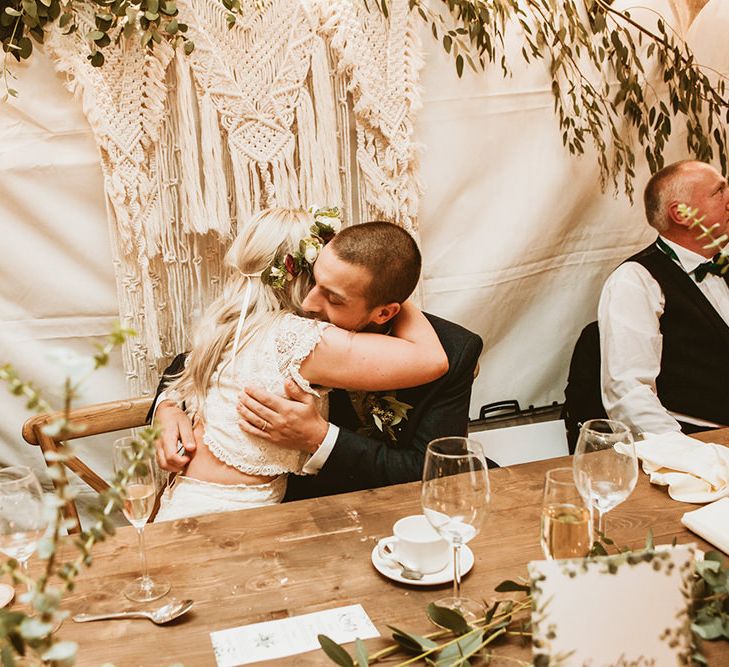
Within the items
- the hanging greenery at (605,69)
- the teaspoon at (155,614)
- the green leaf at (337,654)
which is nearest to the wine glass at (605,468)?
the green leaf at (337,654)

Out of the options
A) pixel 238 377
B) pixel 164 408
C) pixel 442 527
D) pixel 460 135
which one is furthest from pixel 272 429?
pixel 460 135

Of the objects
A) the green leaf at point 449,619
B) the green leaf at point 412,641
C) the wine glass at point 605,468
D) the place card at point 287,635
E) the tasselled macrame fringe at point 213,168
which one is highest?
the tasselled macrame fringe at point 213,168

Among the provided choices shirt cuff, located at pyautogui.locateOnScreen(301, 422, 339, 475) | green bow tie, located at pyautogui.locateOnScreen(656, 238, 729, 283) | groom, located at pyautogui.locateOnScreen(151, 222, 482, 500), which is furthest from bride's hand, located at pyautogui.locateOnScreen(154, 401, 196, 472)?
green bow tie, located at pyautogui.locateOnScreen(656, 238, 729, 283)

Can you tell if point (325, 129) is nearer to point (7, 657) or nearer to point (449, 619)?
point (449, 619)

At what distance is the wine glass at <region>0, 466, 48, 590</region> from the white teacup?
529 millimetres

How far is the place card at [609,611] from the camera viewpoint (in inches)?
30.3

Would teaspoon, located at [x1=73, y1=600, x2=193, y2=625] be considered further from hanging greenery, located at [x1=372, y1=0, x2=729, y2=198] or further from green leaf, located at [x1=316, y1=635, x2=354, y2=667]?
hanging greenery, located at [x1=372, y1=0, x2=729, y2=198]

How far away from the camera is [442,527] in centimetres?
103

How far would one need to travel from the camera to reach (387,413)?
192 centimetres

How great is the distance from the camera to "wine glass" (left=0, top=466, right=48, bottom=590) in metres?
0.98

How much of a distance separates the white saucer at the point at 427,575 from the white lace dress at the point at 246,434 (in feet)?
2.01

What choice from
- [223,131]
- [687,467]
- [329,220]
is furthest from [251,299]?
[687,467]

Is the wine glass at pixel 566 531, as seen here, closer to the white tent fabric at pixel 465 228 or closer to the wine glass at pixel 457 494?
the wine glass at pixel 457 494

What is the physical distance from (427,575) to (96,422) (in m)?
1.12
